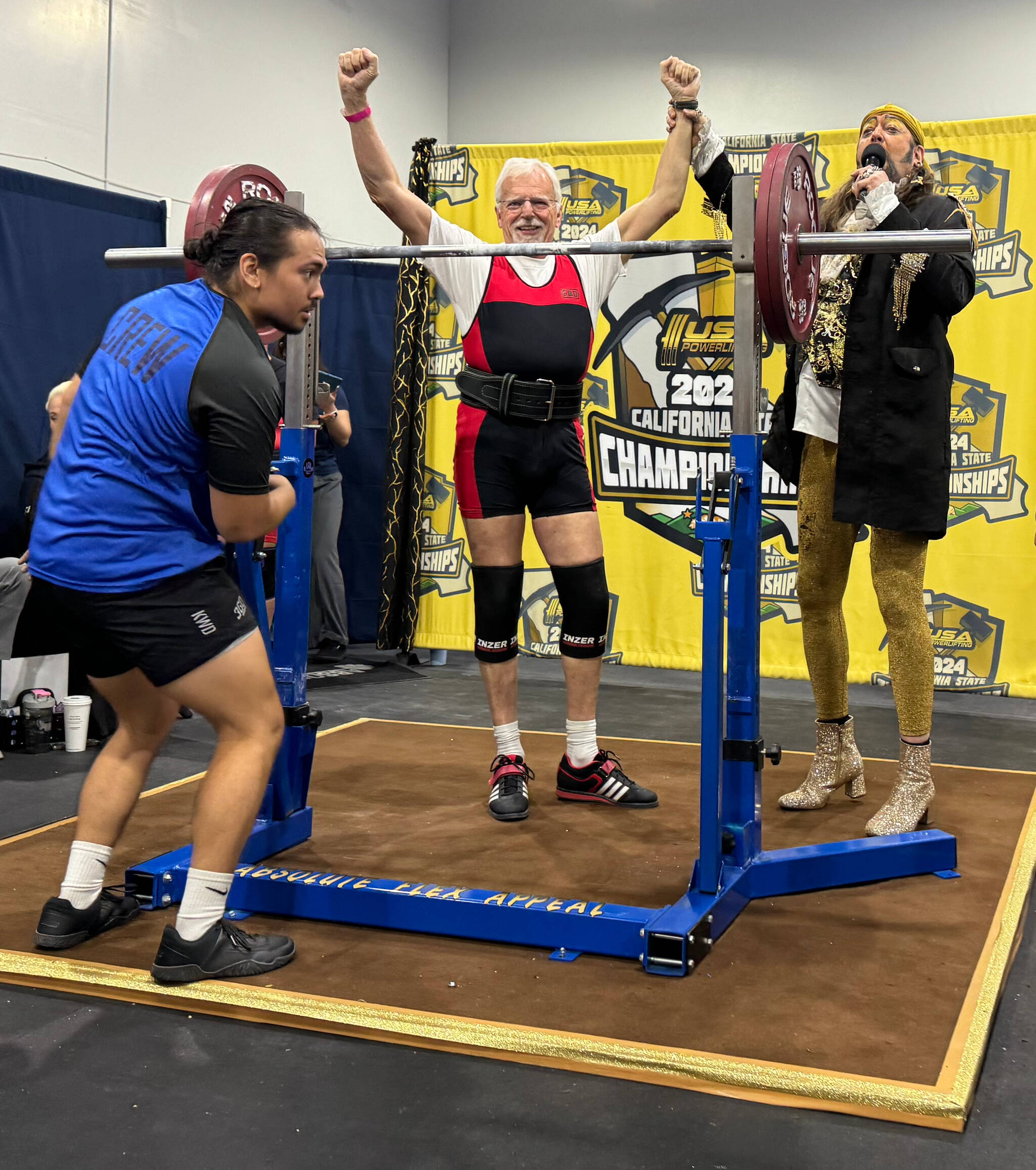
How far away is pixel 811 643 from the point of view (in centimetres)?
326

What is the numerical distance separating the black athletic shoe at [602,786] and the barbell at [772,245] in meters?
1.29

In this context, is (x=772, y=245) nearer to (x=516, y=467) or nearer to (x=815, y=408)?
(x=815, y=408)

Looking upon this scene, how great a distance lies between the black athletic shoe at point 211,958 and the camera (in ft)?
7.06

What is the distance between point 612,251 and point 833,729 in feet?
4.80

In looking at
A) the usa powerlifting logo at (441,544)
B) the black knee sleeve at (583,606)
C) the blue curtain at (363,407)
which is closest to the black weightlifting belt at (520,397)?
the black knee sleeve at (583,606)

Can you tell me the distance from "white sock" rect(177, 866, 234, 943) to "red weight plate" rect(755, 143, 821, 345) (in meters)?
1.46

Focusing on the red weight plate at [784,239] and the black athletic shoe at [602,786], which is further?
the black athletic shoe at [602,786]

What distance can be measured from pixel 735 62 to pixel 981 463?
331 centimetres

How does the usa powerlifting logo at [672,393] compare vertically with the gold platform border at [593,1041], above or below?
above

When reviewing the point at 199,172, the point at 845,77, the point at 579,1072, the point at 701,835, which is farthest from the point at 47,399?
the point at 845,77

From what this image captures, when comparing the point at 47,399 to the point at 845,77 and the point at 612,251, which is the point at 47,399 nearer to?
the point at 612,251

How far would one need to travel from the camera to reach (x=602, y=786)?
3377 millimetres

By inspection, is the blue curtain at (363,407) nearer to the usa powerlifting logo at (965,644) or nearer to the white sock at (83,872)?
the usa powerlifting logo at (965,644)

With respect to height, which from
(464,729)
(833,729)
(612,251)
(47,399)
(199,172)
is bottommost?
(464,729)
